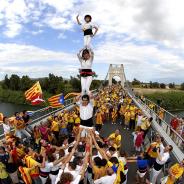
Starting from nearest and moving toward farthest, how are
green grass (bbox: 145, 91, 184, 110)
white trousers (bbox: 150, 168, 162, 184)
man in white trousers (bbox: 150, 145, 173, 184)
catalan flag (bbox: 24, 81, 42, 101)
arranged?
man in white trousers (bbox: 150, 145, 173, 184), white trousers (bbox: 150, 168, 162, 184), catalan flag (bbox: 24, 81, 42, 101), green grass (bbox: 145, 91, 184, 110)

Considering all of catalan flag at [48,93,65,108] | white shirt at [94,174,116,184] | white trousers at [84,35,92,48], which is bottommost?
white shirt at [94,174,116,184]

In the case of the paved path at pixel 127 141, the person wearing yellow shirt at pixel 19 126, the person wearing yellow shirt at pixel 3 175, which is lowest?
the paved path at pixel 127 141

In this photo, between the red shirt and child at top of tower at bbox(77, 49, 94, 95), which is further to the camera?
the red shirt

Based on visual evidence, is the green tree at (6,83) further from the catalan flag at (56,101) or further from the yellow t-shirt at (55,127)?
the yellow t-shirt at (55,127)

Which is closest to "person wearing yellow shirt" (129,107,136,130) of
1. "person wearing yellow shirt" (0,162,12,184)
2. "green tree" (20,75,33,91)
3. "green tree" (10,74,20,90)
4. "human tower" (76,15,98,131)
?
"human tower" (76,15,98,131)

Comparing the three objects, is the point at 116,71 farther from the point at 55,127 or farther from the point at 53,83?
the point at 55,127

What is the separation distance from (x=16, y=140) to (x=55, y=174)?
2.16 metres

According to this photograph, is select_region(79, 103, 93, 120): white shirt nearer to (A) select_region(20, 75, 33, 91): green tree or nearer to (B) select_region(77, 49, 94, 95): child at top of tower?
(B) select_region(77, 49, 94, 95): child at top of tower

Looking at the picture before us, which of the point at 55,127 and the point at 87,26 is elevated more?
the point at 87,26

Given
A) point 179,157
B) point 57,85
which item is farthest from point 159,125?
point 57,85

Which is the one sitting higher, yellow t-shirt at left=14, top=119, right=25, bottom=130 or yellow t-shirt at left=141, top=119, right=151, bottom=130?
yellow t-shirt at left=14, top=119, right=25, bottom=130

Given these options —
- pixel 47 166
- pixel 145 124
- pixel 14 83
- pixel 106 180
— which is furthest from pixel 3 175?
pixel 14 83

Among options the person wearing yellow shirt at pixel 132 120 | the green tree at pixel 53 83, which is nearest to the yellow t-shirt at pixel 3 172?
the person wearing yellow shirt at pixel 132 120

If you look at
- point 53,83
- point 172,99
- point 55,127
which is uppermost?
point 53,83
